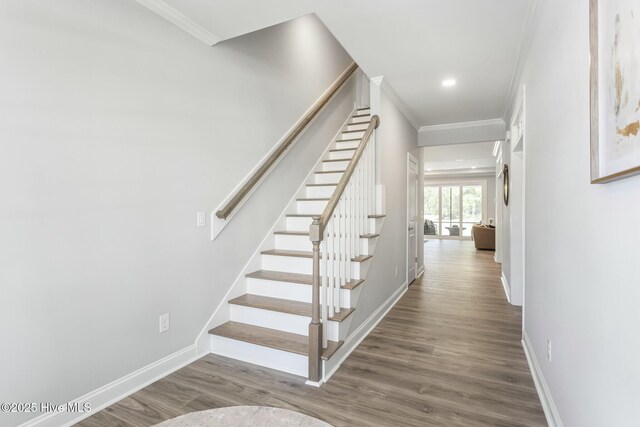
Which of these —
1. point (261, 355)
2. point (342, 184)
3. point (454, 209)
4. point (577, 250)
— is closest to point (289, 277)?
point (261, 355)

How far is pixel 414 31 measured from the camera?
→ 103 inches

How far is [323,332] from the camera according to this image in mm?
2375

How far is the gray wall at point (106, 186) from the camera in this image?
1622 millimetres

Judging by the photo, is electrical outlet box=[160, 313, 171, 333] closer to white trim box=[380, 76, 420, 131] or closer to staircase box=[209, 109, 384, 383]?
staircase box=[209, 109, 384, 383]

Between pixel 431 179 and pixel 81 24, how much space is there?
1294 centimetres

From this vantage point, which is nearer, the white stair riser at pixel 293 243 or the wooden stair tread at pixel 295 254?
the wooden stair tread at pixel 295 254

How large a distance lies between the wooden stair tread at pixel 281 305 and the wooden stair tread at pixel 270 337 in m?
0.17

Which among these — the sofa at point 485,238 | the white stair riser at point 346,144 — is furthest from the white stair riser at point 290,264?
the sofa at point 485,238

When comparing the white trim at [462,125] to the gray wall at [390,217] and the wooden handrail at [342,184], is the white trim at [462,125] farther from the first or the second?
the wooden handrail at [342,184]

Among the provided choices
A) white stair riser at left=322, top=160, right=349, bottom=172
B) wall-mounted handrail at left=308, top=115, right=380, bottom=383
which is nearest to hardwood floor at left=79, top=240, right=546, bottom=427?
wall-mounted handrail at left=308, top=115, right=380, bottom=383

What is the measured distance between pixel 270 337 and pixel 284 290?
1.52 ft

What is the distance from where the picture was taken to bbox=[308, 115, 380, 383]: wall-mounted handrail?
2.26 m

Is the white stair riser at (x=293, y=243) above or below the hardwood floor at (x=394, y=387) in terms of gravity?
above

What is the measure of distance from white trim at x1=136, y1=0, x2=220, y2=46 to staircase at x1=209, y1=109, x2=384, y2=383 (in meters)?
1.50
